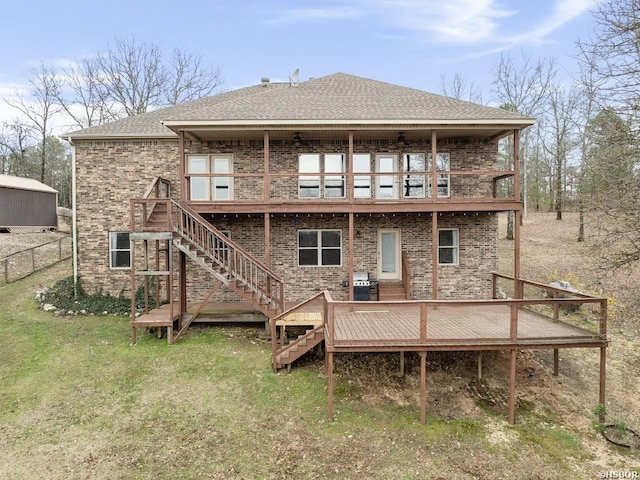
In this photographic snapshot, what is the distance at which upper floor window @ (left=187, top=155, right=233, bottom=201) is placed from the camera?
40.7ft

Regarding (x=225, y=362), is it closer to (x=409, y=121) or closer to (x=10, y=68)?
(x=409, y=121)

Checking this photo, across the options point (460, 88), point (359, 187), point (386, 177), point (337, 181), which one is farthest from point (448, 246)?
point (460, 88)

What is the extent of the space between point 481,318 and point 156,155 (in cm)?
1132

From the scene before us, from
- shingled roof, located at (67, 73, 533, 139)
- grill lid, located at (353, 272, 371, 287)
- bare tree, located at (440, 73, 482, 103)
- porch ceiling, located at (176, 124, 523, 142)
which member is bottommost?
grill lid, located at (353, 272, 371, 287)

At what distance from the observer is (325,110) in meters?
10.9

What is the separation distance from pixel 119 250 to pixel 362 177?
8862 millimetres

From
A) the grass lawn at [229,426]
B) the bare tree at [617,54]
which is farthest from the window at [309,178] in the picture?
the bare tree at [617,54]

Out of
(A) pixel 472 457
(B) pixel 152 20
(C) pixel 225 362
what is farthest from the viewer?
(B) pixel 152 20

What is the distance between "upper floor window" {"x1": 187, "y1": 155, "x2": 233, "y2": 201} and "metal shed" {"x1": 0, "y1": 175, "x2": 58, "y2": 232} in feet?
42.8

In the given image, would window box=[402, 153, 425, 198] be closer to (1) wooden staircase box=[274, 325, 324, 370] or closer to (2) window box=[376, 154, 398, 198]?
(2) window box=[376, 154, 398, 198]

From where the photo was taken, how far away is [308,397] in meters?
7.56

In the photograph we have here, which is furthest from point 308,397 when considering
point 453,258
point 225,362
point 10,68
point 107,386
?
point 10,68

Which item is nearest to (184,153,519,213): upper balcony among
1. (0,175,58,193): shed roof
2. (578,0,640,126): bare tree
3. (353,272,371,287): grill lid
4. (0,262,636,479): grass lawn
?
(353,272,371,287): grill lid

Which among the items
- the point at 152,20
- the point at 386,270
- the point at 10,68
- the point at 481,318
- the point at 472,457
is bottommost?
the point at 472,457
